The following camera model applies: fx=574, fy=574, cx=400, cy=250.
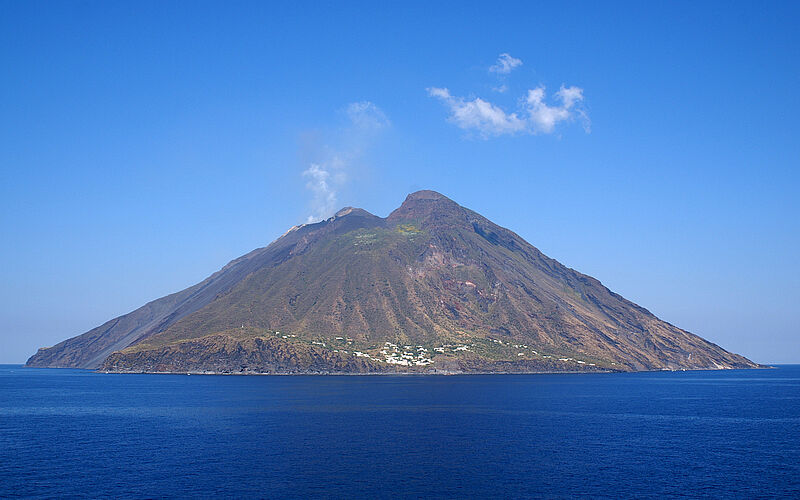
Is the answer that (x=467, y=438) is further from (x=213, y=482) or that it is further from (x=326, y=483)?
(x=213, y=482)

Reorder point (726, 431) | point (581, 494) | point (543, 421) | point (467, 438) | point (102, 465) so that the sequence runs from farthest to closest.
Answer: point (543, 421)
point (726, 431)
point (467, 438)
point (102, 465)
point (581, 494)

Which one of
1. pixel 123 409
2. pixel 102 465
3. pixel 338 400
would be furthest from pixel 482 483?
pixel 123 409

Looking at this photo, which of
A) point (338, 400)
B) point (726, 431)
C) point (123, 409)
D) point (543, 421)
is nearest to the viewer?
point (726, 431)

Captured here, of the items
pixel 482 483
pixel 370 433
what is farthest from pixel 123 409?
pixel 482 483

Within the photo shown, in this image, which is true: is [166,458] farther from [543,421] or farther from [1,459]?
[543,421]

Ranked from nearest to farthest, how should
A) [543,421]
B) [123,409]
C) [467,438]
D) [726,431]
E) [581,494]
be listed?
[581,494] → [467,438] → [726,431] → [543,421] → [123,409]

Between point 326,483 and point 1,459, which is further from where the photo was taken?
point 1,459
